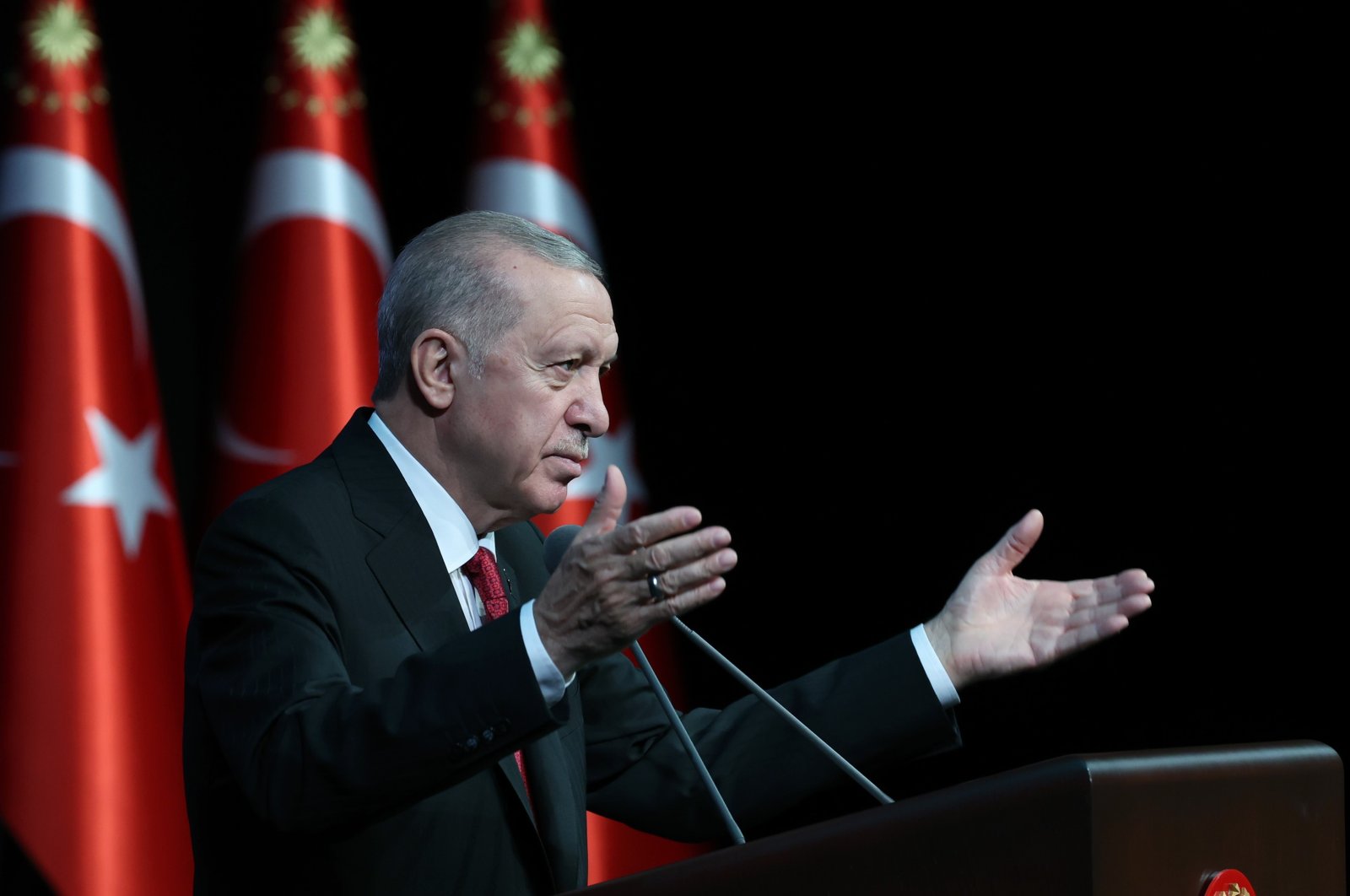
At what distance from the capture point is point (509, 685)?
4.31ft

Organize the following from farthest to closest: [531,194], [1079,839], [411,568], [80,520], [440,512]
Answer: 1. [531,194]
2. [80,520]
3. [440,512]
4. [411,568]
5. [1079,839]

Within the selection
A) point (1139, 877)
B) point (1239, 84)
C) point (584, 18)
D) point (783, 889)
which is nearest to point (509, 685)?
point (783, 889)

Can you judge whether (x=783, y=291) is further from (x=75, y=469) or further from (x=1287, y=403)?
(x=75, y=469)

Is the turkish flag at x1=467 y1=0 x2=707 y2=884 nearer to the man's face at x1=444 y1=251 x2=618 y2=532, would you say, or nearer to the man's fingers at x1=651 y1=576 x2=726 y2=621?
the man's face at x1=444 y1=251 x2=618 y2=532

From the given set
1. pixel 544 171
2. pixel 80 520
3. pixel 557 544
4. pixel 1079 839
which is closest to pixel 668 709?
pixel 557 544

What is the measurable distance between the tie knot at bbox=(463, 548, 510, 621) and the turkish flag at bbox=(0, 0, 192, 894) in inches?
53.2

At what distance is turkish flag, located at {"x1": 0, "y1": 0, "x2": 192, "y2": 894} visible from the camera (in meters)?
2.80

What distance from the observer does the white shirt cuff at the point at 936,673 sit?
175 cm

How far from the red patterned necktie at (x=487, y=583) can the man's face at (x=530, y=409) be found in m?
→ 0.04

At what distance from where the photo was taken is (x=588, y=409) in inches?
70.9

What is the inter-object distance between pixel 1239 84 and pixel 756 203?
111 centimetres

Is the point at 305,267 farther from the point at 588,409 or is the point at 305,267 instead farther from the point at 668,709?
the point at 668,709

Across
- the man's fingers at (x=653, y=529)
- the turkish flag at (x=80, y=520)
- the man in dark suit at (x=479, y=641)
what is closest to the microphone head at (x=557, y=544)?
the man in dark suit at (x=479, y=641)

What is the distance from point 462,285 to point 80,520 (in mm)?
1450
